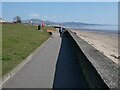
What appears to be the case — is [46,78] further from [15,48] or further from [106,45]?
[106,45]

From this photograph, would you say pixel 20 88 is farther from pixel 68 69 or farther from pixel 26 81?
pixel 68 69

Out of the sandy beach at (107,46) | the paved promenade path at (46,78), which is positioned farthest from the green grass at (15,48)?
the sandy beach at (107,46)

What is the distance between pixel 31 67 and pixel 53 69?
96cm

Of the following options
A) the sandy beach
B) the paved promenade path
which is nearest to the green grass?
the paved promenade path

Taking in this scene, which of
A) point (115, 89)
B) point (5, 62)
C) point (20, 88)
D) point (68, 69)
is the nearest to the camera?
point (115, 89)

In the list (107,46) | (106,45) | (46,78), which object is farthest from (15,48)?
(106,45)

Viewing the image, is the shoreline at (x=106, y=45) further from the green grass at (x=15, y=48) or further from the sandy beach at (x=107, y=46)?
the green grass at (x=15, y=48)

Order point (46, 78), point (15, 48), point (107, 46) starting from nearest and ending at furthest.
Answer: point (46, 78)
point (15, 48)
point (107, 46)

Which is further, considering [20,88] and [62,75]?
[62,75]

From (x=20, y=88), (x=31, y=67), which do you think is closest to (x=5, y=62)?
(x=31, y=67)

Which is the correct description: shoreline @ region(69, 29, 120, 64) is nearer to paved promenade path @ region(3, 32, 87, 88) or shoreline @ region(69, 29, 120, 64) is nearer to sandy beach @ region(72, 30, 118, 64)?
sandy beach @ region(72, 30, 118, 64)

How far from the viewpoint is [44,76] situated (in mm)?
10305

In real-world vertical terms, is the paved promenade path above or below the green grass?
below

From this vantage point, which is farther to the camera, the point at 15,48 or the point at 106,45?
the point at 106,45
